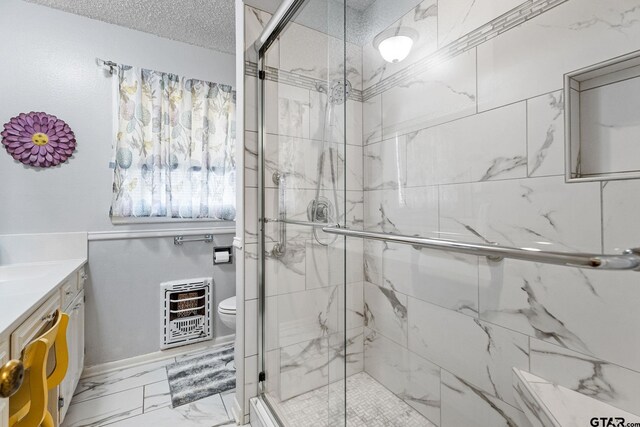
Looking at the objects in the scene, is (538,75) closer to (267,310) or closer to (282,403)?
(267,310)

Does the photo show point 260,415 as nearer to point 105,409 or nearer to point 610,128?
point 105,409

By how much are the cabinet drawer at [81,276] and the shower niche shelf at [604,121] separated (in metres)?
2.57

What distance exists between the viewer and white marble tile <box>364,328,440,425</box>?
1396mm

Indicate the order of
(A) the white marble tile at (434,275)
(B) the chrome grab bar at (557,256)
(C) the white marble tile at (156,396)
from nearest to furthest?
(B) the chrome grab bar at (557,256) < (A) the white marble tile at (434,275) < (C) the white marble tile at (156,396)

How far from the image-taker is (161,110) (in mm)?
2209

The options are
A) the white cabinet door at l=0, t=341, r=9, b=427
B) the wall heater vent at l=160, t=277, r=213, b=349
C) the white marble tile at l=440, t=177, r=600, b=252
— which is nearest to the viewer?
the white cabinet door at l=0, t=341, r=9, b=427

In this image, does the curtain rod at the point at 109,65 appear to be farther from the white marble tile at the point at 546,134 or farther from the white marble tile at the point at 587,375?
the white marble tile at the point at 587,375

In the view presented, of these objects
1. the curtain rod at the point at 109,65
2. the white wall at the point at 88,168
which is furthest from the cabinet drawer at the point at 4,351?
the curtain rod at the point at 109,65

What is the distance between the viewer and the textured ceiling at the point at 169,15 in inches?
75.9

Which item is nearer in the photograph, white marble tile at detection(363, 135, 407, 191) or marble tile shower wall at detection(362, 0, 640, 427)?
marble tile shower wall at detection(362, 0, 640, 427)

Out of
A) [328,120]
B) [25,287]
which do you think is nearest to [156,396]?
[25,287]

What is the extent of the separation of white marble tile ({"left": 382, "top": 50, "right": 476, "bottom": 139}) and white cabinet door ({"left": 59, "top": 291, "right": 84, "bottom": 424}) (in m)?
2.06

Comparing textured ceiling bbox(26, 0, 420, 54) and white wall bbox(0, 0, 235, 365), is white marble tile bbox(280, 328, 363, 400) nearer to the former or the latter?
white wall bbox(0, 0, 235, 365)

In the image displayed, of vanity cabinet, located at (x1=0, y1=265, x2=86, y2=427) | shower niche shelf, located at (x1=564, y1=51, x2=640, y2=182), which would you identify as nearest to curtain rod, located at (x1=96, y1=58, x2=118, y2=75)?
vanity cabinet, located at (x1=0, y1=265, x2=86, y2=427)
